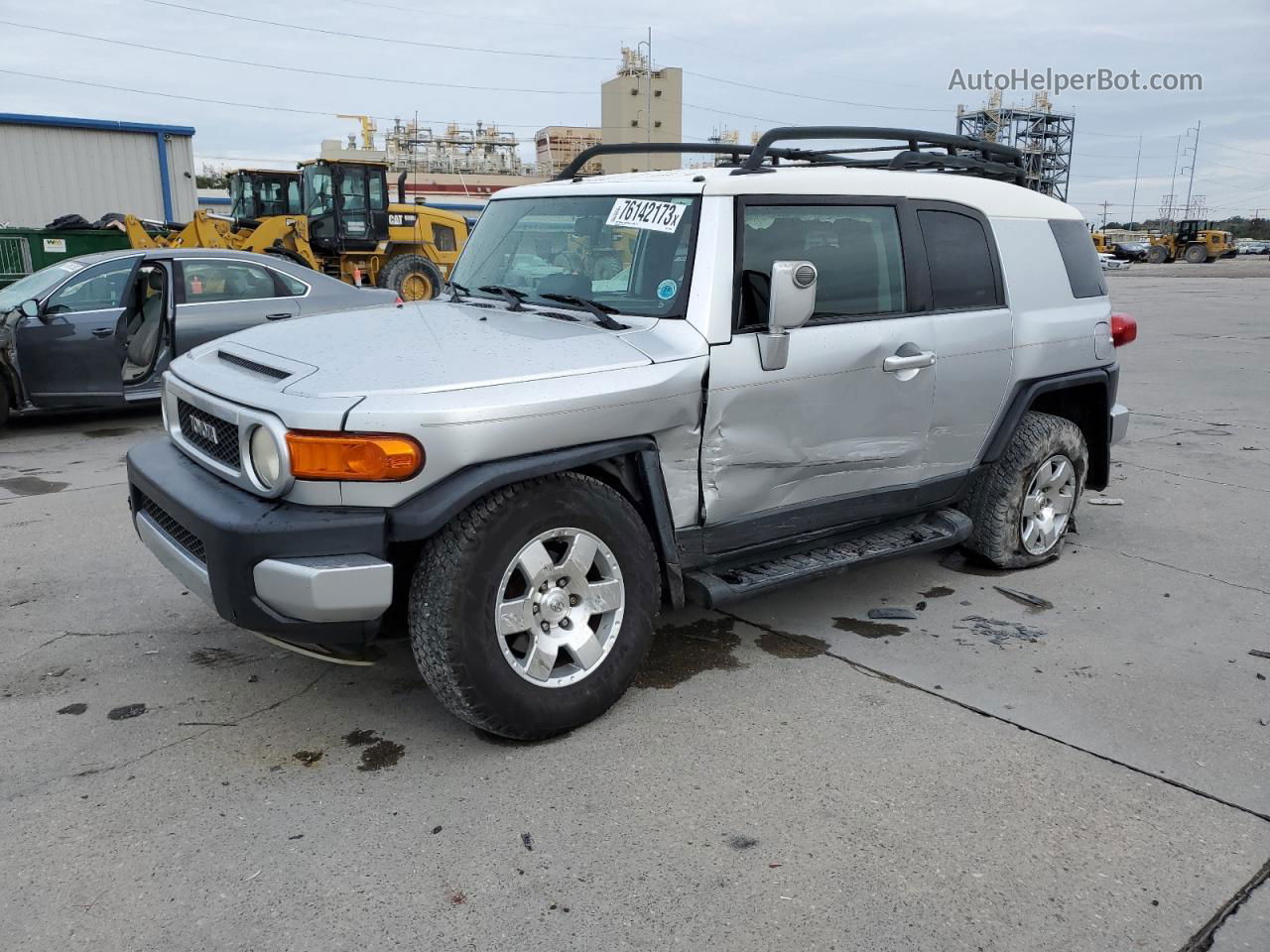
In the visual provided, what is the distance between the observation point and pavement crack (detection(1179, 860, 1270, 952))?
238 cm

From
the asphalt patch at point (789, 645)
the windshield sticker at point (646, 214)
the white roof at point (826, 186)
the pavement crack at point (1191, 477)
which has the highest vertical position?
the white roof at point (826, 186)

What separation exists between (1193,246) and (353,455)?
2546 inches

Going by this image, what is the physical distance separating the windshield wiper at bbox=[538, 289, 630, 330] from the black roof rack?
68cm

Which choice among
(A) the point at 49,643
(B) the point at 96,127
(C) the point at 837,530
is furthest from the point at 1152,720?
(B) the point at 96,127

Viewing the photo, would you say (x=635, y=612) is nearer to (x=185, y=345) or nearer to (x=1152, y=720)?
(x=1152, y=720)

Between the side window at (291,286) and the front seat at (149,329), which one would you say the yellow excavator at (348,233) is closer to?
the front seat at (149,329)

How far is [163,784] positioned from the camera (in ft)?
9.89

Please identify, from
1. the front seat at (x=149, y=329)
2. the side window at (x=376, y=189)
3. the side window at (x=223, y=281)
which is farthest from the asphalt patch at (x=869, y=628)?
the side window at (x=376, y=189)

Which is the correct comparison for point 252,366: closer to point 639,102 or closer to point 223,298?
point 223,298

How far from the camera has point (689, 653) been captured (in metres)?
4.00

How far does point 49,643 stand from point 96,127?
1965cm

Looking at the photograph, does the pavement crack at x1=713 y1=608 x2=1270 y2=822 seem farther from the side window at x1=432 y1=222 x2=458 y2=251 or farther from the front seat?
the side window at x1=432 y1=222 x2=458 y2=251

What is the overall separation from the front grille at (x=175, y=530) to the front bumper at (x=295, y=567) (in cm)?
5

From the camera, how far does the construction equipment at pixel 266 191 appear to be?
882 inches
